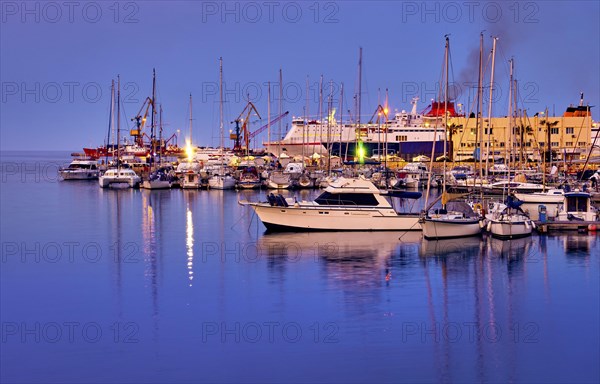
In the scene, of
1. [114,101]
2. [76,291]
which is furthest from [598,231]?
[114,101]

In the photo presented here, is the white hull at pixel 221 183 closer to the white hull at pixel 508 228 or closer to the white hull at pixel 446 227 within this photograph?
the white hull at pixel 446 227

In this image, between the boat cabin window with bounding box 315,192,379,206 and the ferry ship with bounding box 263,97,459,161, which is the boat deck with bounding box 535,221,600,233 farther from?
the ferry ship with bounding box 263,97,459,161

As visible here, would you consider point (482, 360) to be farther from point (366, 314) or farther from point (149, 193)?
point (149, 193)

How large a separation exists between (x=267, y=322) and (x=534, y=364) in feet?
24.7

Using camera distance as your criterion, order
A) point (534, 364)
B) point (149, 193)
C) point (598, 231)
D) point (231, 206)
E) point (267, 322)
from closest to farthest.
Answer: point (534, 364) < point (267, 322) < point (598, 231) < point (231, 206) < point (149, 193)

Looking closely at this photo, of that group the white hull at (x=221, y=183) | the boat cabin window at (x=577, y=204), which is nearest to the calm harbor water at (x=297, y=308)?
the boat cabin window at (x=577, y=204)

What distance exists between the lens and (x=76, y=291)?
2816 centimetres

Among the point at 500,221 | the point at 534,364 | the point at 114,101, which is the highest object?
the point at 114,101

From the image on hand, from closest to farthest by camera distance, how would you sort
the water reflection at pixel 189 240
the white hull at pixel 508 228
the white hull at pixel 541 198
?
the water reflection at pixel 189 240 < the white hull at pixel 508 228 < the white hull at pixel 541 198

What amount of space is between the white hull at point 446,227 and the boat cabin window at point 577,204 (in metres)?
7.26

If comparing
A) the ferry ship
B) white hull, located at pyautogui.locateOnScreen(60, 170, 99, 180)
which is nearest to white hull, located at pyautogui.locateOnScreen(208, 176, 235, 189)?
white hull, located at pyautogui.locateOnScreen(60, 170, 99, 180)

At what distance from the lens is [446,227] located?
3738cm

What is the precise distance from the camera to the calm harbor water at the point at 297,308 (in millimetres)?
19562

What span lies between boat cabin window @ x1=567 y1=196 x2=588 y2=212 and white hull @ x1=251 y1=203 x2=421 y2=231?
817 centimetres
